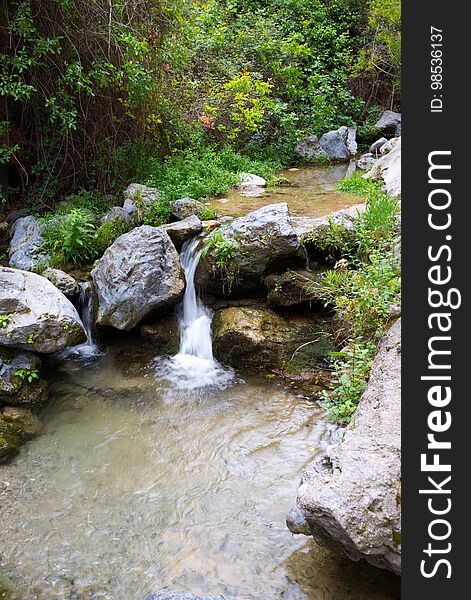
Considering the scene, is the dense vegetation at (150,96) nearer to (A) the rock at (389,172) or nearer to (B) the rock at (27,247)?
(B) the rock at (27,247)

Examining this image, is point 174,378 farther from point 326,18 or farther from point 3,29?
point 326,18

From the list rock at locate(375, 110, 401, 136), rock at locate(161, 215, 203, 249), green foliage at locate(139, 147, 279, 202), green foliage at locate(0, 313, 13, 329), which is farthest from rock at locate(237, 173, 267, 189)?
green foliage at locate(0, 313, 13, 329)

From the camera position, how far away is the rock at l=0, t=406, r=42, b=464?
15.7 feet

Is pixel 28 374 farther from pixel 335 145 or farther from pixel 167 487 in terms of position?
pixel 335 145

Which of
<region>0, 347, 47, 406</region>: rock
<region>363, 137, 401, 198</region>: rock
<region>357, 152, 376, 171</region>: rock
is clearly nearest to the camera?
<region>0, 347, 47, 406</region>: rock

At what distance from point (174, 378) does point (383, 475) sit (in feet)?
12.0

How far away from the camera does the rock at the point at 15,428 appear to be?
4783 mm

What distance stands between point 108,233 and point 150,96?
2.80 m

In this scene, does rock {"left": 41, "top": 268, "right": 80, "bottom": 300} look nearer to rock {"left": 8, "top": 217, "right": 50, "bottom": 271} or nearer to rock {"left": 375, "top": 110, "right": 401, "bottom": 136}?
rock {"left": 8, "top": 217, "right": 50, "bottom": 271}

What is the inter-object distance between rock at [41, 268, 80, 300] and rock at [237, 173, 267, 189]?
404 centimetres

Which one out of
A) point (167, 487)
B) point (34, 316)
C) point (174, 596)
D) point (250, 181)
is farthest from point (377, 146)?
point (174, 596)

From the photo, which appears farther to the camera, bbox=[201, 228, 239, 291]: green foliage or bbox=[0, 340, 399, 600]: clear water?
bbox=[201, 228, 239, 291]: green foliage

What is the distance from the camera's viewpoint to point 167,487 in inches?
168

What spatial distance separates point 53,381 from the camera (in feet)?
19.5
